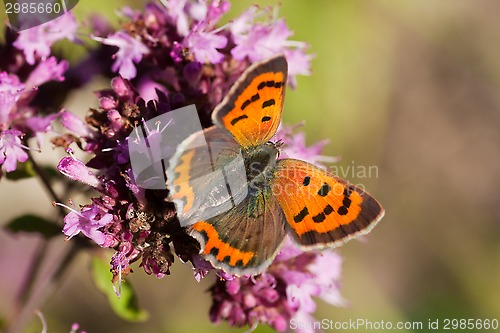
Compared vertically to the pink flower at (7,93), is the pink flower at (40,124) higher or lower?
lower

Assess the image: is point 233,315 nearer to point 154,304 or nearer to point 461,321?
point 154,304

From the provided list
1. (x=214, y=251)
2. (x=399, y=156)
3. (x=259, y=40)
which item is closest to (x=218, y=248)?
(x=214, y=251)

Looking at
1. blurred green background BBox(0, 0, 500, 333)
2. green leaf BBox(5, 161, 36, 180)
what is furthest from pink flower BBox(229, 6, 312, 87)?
blurred green background BBox(0, 0, 500, 333)

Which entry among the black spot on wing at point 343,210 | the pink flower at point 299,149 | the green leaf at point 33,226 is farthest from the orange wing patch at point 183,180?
the green leaf at point 33,226

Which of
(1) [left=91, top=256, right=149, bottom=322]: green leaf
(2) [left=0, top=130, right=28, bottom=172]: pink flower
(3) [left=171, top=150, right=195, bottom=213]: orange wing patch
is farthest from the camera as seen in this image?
(1) [left=91, top=256, right=149, bottom=322]: green leaf

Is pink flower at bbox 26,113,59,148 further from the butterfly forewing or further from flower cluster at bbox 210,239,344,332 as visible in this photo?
flower cluster at bbox 210,239,344,332

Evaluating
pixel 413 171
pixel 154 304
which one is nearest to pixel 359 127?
pixel 413 171

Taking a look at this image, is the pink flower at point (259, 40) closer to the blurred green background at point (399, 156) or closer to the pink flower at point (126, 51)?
the pink flower at point (126, 51)
